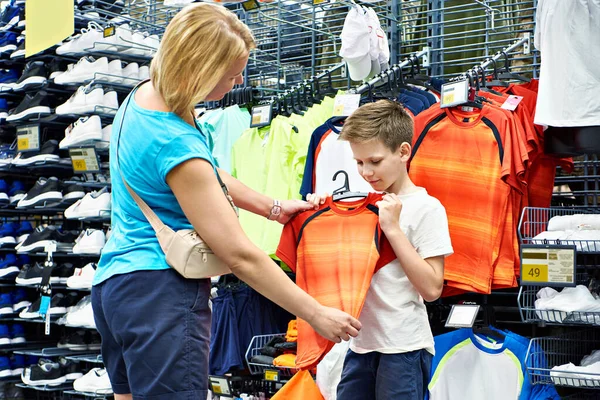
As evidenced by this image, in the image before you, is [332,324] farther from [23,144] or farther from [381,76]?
[23,144]

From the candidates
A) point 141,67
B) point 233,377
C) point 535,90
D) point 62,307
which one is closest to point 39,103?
point 141,67

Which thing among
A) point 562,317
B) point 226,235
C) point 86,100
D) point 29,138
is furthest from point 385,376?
point 29,138

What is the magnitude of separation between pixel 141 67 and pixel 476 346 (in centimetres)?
310

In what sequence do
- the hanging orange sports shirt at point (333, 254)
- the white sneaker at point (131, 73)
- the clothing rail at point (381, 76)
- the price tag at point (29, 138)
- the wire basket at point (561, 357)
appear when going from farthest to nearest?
the price tag at point (29, 138) < the white sneaker at point (131, 73) < the clothing rail at point (381, 76) < the wire basket at point (561, 357) < the hanging orange sports shirt at point (333, 254)

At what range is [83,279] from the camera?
196 inches

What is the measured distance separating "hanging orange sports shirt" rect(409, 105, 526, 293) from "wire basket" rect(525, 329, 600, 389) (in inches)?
13.0

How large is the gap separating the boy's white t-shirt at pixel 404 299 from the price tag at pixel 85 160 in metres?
2.97

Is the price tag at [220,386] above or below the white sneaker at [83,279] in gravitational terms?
below

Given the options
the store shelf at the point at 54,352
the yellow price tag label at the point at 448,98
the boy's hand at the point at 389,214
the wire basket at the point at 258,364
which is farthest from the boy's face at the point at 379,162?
the store shelf at the point at 54,352

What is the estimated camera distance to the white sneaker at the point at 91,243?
4895mm

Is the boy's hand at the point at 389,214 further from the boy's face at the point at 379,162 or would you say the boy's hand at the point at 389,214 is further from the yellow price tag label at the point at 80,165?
the yellow price tag label at the point at 80,165

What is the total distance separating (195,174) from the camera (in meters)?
1.74

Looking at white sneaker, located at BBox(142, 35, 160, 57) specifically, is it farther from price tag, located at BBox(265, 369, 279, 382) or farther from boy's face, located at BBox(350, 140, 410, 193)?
boy's face, located at BBox(350, 140, 410, 193)

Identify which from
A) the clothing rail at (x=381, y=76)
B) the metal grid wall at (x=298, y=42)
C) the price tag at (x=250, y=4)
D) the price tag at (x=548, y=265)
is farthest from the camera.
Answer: the metal grid wall at (x=298, y=42)
